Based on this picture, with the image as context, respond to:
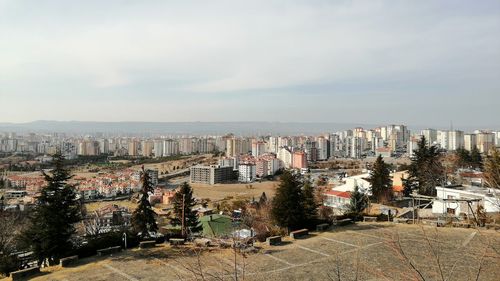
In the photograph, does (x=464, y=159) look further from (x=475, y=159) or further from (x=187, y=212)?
(x=187, y=212)

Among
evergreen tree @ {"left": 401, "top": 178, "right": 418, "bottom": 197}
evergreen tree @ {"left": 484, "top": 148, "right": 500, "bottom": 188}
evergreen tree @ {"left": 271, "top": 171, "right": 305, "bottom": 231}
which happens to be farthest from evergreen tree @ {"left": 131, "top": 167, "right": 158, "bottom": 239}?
evergreen tree @ {"left": 401, "top": 178, "right": 418, "bottom": 197}

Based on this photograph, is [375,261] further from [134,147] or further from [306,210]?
[134,147]

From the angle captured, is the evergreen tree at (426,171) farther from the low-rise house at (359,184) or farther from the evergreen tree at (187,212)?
the evergreen tree at (187,212)

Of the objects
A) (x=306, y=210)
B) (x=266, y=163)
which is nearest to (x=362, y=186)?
(x=306, y=210)

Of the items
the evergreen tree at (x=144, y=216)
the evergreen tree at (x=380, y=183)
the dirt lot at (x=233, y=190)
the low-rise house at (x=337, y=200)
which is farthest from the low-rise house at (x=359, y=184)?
the evergreen tree at (x=144, y=216)

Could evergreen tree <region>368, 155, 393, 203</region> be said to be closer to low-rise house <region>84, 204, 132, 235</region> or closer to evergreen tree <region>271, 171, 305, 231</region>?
evergreen tree <region>271, 171, 305, 231</region>

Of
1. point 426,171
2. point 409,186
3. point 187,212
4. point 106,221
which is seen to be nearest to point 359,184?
point 409,186
